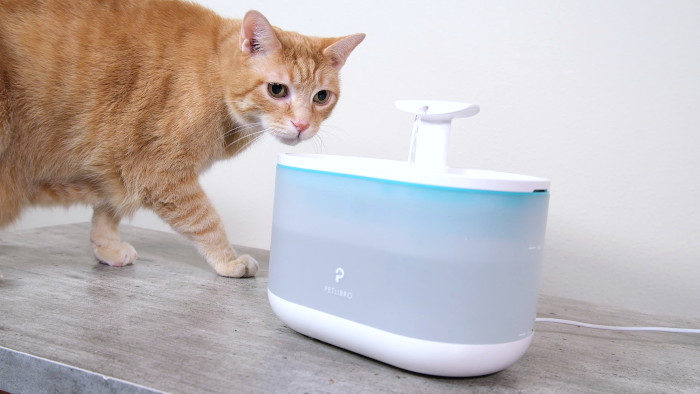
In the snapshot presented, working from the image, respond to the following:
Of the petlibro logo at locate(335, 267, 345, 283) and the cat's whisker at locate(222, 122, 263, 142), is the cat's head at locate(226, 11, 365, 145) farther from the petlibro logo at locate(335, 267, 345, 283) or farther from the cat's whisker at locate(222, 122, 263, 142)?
the petlibro logo at locate(335, 267, 345, 283)

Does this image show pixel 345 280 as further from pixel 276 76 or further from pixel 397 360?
pixel 276 76

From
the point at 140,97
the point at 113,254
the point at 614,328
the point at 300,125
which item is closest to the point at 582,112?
the point at 614,328

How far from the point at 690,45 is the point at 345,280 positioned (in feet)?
3.46

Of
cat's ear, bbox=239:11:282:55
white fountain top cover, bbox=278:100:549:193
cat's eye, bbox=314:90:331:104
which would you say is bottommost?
white fountain top cover, bbox=278:100:549:193

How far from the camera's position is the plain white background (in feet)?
4.07

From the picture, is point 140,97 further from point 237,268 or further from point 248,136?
point 237,268

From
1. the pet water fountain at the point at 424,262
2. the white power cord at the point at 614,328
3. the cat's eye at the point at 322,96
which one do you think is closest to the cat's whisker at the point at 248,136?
the cat's eye at the point at 322,96

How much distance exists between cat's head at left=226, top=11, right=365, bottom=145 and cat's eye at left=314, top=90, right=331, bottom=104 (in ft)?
0.06

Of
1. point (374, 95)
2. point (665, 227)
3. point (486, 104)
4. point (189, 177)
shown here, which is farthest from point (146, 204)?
point (665, 227)

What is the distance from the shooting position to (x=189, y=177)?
1.04 metres

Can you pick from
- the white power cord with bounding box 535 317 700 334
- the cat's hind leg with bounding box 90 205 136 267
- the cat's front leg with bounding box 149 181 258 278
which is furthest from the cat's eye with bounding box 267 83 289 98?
the white power cord with bounding box 535 317 700 334

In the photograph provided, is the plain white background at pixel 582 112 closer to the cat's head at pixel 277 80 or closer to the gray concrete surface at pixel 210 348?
the gray concrete surface at pixel 210 348

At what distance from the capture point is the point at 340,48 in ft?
3.51

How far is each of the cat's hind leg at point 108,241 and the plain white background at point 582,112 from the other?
73 cm
